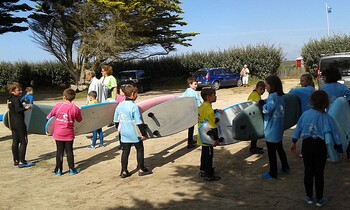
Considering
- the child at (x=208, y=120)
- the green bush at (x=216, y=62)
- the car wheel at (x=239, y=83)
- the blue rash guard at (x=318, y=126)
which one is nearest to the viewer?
the blue rash guard at (x=318, y=126)

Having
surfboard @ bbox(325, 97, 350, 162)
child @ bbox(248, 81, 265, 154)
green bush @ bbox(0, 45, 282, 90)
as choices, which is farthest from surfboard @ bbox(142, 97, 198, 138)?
green bush @ bbox(0, 45, 282, 90)

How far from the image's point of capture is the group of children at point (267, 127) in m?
4.04

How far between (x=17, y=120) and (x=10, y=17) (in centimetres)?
2512

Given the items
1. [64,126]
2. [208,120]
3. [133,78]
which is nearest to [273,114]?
[208,120]

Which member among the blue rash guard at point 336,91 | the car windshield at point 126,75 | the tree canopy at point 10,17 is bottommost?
the blue rash guard at point 336,91

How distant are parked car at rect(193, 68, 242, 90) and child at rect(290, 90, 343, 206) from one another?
2038 cm

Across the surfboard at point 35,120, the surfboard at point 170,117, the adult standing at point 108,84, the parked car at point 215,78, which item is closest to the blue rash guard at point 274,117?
the surfboard at point 170,117

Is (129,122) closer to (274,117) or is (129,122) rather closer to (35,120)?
(274,117)

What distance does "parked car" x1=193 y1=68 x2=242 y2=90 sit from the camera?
82.2 ft

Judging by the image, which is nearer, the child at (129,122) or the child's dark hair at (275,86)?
the child's dark hair at (275,86)

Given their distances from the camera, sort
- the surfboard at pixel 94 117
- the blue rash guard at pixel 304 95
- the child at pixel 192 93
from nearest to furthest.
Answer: the blue rash guard at pixel 304 95 → the child at pixel 192 93 → the surfboard at pixel 94 117

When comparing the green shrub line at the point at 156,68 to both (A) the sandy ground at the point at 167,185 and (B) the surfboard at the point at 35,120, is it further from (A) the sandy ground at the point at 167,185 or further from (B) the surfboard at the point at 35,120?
(A) the sandy ground at the point at 167,185

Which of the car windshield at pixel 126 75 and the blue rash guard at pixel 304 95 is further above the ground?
the car windshield at pixel 126 75

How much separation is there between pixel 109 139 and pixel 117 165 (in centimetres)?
254
